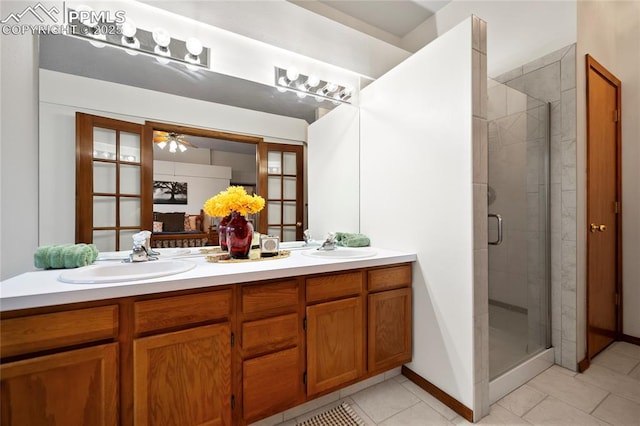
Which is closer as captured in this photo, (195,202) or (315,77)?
(195,202)

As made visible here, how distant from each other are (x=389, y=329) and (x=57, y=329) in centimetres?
165

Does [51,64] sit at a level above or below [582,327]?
above

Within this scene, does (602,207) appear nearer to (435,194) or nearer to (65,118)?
(435,194)

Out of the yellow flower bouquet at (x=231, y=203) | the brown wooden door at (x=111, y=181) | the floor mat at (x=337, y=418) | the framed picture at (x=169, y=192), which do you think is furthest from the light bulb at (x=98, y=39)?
the floor mat at (x=337, y=418)

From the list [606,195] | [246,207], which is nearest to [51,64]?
[246,207]

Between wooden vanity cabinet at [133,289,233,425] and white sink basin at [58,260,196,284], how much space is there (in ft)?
0.39

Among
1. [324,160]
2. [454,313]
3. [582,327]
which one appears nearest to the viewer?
[454,313]

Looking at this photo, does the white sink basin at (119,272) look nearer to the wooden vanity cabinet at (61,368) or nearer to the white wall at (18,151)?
the wooden vanity cabinet at (61,368)

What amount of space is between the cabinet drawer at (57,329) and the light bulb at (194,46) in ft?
5.07

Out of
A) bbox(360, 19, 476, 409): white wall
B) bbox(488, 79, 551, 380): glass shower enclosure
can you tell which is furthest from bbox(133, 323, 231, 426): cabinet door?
bbox(488, 79, 551, 380): glass shower enclosure

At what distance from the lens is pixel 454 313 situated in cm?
156

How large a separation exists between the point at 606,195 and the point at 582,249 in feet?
2.17

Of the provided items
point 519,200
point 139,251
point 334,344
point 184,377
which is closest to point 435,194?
point 519,200

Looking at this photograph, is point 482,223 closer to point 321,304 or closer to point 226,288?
point 321,304
